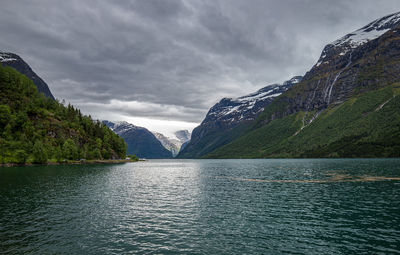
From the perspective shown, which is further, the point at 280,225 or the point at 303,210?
the point at 303,210

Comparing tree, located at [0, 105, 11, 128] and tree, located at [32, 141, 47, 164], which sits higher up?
tree, located at [0, 105, 11, 128]

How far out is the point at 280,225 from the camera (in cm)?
3247

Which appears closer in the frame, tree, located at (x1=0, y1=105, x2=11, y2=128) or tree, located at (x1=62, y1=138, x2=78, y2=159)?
tree, located at (x1=0, y1=105, x2=11, y2=128)

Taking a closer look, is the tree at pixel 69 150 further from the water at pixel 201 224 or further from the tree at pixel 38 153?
the water at pixel 201 224

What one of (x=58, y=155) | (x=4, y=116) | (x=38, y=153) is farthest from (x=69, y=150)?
(x=4, y=116)

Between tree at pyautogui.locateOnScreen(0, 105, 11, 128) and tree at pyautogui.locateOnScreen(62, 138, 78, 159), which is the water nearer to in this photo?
tree at pyautogui.locateOnScreen(62, 138, 78, 159)

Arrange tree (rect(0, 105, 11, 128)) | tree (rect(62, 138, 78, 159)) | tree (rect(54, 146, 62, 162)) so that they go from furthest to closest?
tree (rect(62, 138, 78, 159)), tree (rect(54, 146, 62, 162)), tree (rect(0, 105, 11, 128))

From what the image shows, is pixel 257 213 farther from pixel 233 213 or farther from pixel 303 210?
pixel 303 210

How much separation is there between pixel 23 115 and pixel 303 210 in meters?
212

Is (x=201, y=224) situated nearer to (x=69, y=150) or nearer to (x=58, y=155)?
(x=58, y=155)

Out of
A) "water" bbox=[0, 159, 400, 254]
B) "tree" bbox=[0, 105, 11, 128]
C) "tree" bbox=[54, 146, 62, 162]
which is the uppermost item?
"tree" bbox=[0, 105, 11, 128]

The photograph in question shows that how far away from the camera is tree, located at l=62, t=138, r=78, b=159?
626 ft

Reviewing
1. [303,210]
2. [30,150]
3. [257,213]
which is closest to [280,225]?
[257,213]

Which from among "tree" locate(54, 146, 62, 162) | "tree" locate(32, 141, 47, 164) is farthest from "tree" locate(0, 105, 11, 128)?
"tree" locate(54, 146, 62, 162)
